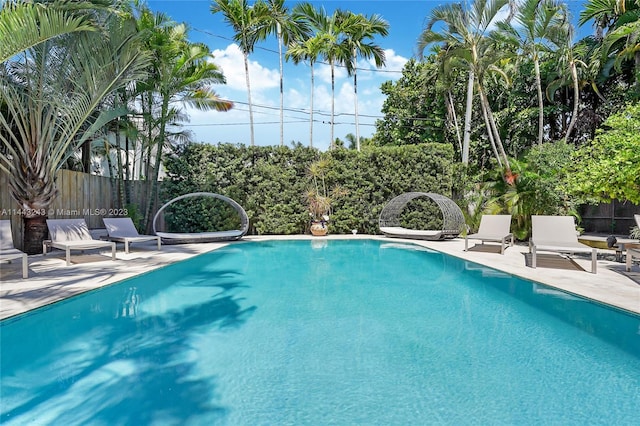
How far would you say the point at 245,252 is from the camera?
11.6m

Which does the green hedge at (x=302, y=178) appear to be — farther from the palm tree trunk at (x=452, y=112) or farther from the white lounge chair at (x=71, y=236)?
the white lounge chair at (x=71, y=236)

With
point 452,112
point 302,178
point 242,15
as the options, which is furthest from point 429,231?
point 242,15

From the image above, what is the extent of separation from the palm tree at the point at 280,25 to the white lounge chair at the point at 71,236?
10.6m

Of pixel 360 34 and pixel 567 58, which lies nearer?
pixel 567 58

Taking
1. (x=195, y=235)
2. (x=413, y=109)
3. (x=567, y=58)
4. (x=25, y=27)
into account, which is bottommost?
(x=195, y=235)

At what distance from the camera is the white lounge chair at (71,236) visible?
28.8 feet

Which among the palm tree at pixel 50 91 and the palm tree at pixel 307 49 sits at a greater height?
the palm tree at pixel 307 49

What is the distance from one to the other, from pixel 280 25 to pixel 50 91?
12067 millimetres

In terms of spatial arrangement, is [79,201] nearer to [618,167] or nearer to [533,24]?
[618,167]

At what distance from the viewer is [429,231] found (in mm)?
13969

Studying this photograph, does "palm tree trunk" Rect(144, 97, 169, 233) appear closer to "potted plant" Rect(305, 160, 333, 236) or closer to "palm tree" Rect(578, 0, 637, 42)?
"potted plant" Rect(305, 160, 333, 236)

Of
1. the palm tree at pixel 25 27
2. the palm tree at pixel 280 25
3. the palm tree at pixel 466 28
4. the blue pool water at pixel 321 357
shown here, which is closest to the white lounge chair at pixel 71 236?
the blue pool water at pixel 321 357

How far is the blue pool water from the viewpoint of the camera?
2906mm

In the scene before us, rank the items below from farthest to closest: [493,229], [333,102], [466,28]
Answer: [333,102] < [466,28] < [493,229]
